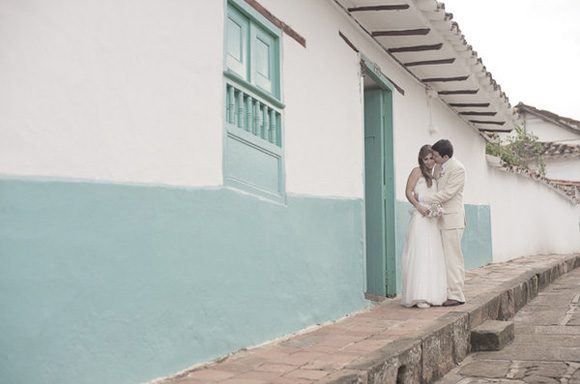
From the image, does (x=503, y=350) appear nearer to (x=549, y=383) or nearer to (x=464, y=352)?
(x=464, y=352)

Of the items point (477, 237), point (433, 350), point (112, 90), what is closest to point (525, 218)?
point (477, 237)

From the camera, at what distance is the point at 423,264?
241 inches

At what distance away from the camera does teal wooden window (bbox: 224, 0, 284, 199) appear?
13.5 feet

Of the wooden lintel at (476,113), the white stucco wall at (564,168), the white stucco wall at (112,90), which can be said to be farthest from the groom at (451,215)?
the white stucco wall at (564,168)

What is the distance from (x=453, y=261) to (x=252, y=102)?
2.95 metres

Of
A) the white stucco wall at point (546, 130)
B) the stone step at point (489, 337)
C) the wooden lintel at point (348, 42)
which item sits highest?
the white stucco wall at point (546, 130)

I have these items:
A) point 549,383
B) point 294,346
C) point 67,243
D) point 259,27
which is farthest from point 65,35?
point 549,383

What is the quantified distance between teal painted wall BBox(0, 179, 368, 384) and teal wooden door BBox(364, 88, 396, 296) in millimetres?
2422

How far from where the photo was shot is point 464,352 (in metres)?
5.29

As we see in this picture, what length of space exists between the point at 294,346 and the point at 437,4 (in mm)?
3627

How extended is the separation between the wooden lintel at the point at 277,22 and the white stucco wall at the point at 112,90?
0.59 metres

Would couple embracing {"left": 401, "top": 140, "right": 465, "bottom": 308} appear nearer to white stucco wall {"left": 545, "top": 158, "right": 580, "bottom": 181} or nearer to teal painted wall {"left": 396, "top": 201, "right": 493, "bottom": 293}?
teal painted wall {"left": 396, "top": 201, "right": 493, "bottom": 293}

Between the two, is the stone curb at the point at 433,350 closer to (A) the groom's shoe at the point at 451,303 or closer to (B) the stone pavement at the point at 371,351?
(B) the stone pavement at the point at 371,351

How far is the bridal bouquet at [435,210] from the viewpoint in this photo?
6.21 m
